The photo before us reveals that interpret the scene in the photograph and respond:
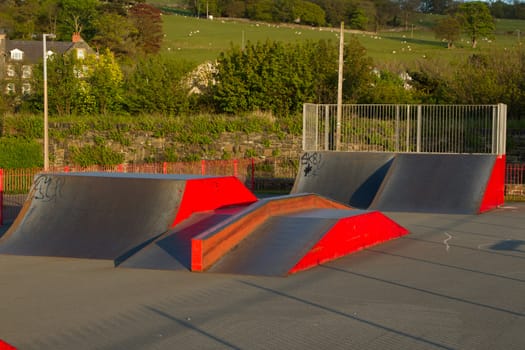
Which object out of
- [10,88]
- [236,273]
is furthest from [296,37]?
[236,273]

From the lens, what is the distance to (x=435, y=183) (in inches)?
924

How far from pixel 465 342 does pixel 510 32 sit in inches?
4365

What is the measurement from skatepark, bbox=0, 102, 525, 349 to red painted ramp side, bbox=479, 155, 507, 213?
357cm

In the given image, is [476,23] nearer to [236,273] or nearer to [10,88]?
[10,88]

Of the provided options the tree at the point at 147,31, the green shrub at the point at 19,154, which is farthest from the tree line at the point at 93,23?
the green shrub at the point at 19,154

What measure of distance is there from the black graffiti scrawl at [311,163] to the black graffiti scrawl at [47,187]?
1245cm

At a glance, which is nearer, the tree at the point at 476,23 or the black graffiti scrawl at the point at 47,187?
the black graffiti scrawl at the point at 47,187

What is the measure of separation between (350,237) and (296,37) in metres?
88.4

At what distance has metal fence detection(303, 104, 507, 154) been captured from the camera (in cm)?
Result: 2616

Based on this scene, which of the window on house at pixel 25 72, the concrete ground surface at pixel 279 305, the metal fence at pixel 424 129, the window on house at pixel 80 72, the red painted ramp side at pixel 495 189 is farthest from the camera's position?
the window on house at pixel 25 72

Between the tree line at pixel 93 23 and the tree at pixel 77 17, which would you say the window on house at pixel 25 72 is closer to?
the tree line at pixel 93 23

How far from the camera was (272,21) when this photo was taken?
126 m

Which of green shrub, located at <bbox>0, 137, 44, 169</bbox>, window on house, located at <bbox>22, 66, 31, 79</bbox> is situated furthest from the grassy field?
green shrub, located at <bbox>0, 137, 44, 169</bbox>

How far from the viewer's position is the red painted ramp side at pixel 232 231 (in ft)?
40.0
